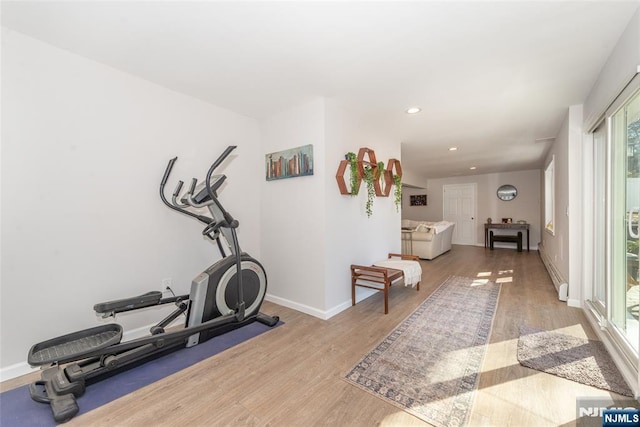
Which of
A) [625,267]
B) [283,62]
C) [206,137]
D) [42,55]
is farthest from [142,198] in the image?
[625,267]

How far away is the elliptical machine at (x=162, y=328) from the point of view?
164 centimetres

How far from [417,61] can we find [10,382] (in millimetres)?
3753

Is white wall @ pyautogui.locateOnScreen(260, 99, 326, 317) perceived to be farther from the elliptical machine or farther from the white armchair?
the white armchair

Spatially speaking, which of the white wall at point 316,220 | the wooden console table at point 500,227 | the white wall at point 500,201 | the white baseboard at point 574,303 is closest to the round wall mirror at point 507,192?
the white wall at point 500,201

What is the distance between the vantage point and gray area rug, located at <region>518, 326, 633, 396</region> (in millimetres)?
1740

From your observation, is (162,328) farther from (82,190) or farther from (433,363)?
(433,363)

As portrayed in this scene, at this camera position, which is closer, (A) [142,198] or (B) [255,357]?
(B) [255,357]

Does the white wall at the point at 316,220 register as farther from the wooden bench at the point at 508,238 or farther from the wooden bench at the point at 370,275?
the wooden bench at the point at 508,238

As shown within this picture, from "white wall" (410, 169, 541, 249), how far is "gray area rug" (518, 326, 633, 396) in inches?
259

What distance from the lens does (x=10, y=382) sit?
1821mm

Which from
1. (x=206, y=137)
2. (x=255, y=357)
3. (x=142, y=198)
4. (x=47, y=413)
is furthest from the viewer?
(x=206, y=137)

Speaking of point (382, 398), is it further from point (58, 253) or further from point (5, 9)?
point (5, 9)

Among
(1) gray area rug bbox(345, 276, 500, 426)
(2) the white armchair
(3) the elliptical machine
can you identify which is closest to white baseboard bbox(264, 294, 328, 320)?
(3) the elliptical machine

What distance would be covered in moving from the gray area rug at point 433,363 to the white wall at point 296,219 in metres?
0.96
